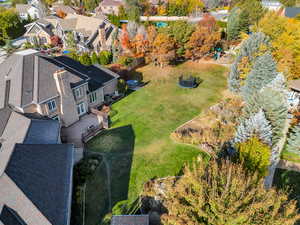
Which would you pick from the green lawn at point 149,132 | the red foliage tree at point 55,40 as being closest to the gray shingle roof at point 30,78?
the green lawn at point 149,132

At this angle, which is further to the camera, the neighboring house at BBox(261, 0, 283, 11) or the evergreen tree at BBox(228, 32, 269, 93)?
the neighboring house at BBox(261, 0, 283, 11)

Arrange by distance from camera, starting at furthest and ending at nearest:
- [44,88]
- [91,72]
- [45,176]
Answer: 1. [91,72]
2. [44,88]
3. [45,176]

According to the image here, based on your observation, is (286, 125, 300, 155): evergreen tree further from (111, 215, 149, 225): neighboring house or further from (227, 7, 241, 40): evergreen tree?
(227, 7, 241, 40): evergreen tree

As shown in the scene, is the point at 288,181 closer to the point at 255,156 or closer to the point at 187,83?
the point at 255,156

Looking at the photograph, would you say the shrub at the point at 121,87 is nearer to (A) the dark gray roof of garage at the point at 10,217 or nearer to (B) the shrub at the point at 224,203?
(A) the dark gray roof of garage at the point at 10,217

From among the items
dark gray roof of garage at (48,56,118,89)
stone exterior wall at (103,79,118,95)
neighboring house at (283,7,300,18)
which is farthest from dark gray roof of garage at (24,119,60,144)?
neighboring house at (283,7,300,18)

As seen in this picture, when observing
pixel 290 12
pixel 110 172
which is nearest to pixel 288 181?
pixel 110 172

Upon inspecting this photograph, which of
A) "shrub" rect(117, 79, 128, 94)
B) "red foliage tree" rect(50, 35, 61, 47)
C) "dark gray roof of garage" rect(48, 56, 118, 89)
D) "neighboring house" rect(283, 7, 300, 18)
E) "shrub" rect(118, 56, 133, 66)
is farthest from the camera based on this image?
"neighboring house" rect(283, 7, 300, 18)
